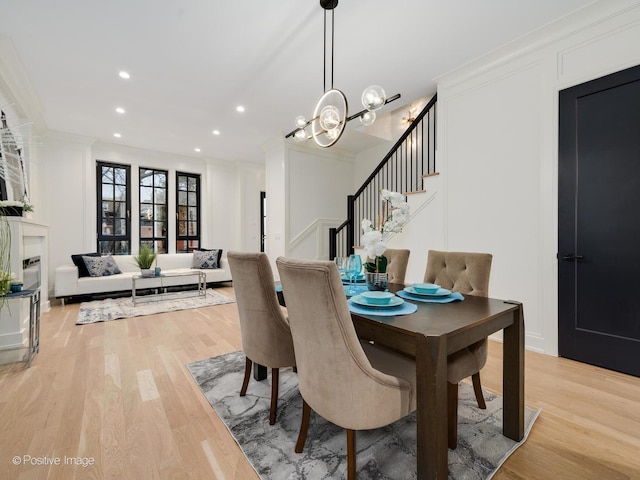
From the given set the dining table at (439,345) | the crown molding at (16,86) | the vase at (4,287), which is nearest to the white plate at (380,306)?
the dining table at (439,345)

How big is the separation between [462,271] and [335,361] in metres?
1.25

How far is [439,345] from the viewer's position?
3.36 ft

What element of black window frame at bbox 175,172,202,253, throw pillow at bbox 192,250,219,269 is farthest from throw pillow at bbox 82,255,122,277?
black window frame at bbox 175,172,202,253

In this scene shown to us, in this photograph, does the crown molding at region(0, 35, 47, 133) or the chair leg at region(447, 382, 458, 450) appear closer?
the chair leg at region(447, 382, 458, 450)

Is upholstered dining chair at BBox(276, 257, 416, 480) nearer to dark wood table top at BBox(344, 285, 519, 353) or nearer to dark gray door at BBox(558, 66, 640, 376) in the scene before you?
dark wood table top at BBox(344, 285, 519, 353)

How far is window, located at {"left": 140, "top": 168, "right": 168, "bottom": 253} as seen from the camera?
6164 millimetres

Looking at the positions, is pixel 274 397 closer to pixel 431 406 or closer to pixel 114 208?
pixel 431 406

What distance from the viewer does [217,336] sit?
10.4ft

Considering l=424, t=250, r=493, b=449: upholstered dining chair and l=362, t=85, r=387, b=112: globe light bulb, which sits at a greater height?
l=362, t=85, r=387, b=112: globe light bulb

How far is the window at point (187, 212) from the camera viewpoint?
6.59 metres

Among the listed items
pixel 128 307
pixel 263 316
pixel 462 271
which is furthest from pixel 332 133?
pixel 128 307

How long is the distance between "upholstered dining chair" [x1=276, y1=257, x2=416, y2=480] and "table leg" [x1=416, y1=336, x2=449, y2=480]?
133mm

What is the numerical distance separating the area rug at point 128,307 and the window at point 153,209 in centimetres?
160

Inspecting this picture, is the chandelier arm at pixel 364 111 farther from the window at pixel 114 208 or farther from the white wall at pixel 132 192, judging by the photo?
the window at pixel 114 208
